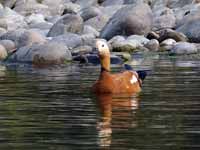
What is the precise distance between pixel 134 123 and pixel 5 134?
165cm

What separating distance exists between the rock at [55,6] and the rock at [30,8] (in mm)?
244

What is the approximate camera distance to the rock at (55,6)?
146ft

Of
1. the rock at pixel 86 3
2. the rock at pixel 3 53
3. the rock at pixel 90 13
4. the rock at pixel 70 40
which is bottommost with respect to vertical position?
the rock at pixel 86 3

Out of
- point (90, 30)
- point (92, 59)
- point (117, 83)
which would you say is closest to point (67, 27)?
point (90, 30)

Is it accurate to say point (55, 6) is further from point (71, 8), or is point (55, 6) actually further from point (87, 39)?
point (87, 39)

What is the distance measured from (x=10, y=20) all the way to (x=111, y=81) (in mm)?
25530

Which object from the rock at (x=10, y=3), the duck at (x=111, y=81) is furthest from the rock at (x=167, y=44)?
the rock at (x=10, y=3)

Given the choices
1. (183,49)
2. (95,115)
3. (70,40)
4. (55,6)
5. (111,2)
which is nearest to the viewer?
(95,115)

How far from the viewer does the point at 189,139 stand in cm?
991

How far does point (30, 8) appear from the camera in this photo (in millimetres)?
44875

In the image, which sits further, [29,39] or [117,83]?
[29,39]

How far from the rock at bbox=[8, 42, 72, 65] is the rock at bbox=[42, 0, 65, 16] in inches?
680

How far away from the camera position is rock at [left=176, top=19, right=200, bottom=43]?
31250mm

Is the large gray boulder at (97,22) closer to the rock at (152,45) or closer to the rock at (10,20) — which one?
the rock at (10,20)
